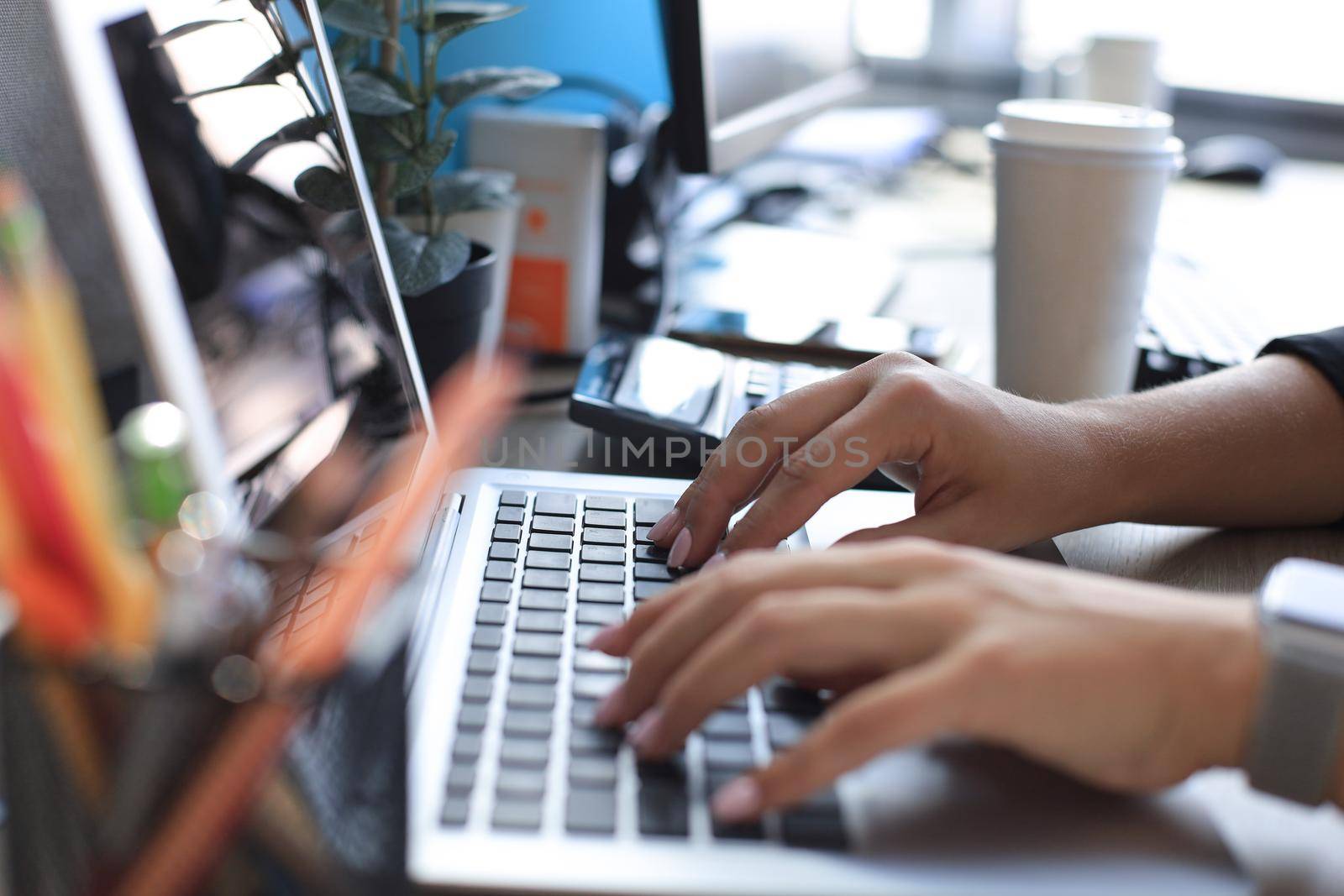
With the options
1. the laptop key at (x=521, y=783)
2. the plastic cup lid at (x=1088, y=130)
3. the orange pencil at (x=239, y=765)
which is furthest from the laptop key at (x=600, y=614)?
the plastic cup lid at (x=1088, y=130)

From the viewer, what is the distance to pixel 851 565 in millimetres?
405

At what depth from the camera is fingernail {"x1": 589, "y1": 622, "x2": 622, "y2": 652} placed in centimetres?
43

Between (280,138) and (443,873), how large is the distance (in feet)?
1.30

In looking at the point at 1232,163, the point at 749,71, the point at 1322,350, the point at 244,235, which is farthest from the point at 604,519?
Result: the point at 1232,163

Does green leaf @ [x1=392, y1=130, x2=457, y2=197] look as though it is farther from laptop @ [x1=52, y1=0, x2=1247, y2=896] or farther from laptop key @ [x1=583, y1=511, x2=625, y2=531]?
laptop key @ [x1=583, y1=511, x2=625, y2=531]

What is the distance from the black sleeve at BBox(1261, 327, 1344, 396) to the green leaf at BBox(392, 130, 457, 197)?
538mm

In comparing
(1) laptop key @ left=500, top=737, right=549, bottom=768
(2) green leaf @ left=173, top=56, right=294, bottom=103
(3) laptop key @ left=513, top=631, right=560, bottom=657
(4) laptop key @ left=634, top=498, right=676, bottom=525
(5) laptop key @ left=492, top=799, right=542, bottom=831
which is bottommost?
(4) laptop key @ left=634, top=498, right=676, bottom=525

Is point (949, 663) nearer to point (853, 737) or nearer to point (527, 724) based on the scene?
point (853, 737)

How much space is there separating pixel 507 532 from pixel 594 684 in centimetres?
15

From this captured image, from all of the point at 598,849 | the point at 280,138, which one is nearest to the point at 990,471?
the point at 598,849

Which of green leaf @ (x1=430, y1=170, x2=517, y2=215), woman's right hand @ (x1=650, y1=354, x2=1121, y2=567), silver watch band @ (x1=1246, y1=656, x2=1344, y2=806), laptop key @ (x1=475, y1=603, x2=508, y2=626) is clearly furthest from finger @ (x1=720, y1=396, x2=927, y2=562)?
green leaf @ (x1=430, y1=170, x2=517, y2=215)

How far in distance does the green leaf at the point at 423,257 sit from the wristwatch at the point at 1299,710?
18.8 inches

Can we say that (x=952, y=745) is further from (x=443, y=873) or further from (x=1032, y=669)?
(x=443, y=873)

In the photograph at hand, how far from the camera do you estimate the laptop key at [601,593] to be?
499mm
